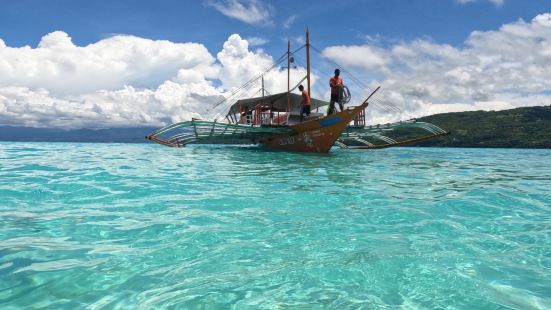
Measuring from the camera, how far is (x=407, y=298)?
297 centimetres

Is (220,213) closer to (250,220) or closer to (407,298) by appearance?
(250,220)

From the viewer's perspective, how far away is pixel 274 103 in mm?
30781

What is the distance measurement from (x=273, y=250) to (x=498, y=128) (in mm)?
134019

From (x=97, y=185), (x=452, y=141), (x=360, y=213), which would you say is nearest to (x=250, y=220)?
(x=360, y=213)

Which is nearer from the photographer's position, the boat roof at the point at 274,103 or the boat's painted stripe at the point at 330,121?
the boat's painted stripe at the point at 330,121

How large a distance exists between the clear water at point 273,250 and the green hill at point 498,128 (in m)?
87.1

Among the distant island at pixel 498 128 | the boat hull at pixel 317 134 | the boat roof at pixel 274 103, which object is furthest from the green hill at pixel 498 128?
the boat hull at pixel 317 134

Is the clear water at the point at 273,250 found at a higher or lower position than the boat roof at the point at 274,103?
lower

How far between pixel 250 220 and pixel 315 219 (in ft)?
3.39

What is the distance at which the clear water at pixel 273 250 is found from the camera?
3000 millimetres

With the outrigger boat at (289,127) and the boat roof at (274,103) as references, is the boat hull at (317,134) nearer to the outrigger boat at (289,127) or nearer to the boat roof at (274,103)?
the outrigger boat at (289,127)

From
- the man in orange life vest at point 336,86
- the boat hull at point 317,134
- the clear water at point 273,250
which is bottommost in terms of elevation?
the clear water at point 273,250

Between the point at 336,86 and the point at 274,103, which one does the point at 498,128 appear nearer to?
the point at 274,103

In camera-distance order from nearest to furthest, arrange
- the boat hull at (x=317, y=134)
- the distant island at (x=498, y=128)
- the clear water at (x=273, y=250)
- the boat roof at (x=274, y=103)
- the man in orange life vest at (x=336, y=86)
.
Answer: the clear water at (x=273, y=250) < the man in orange life vest at (x=336, y=86) < the boat hull at (x=317, y=134) < the boat roof at (x=274, y=103) < the distant island at (x=498, y=128)
